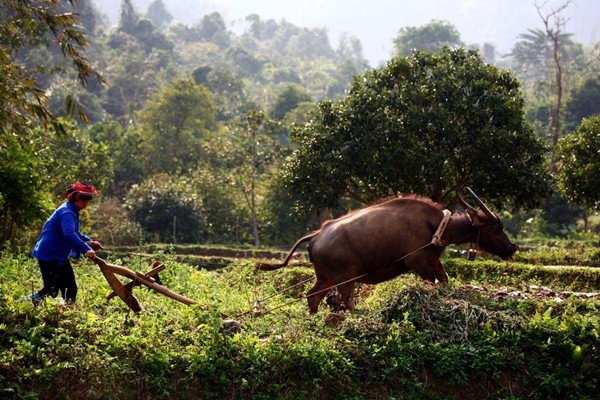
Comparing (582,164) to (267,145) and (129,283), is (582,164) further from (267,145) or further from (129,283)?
(267,145)

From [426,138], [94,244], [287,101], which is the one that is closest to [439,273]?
[94,244]

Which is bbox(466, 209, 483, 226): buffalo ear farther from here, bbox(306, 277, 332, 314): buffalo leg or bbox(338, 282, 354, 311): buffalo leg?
bbox(306, 277, 332, 314): buffalo leg

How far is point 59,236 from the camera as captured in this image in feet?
31.7

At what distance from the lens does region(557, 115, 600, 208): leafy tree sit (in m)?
20.6

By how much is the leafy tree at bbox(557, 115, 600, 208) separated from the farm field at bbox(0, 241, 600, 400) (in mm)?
11995

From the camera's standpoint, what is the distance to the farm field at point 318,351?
25.5ft

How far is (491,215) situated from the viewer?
1104cm

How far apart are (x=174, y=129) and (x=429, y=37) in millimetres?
58167

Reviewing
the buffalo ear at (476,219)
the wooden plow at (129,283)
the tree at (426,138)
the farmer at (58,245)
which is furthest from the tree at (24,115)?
the buffalo ear at (476,219)

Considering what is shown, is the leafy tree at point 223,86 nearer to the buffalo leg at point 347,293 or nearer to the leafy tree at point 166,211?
the leafy tree at point 166,211


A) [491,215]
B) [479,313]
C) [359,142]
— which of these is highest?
[359,142]

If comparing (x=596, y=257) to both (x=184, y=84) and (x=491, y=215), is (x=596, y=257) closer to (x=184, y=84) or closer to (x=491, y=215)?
(x=491, y=215)

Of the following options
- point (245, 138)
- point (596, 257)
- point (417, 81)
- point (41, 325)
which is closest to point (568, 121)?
point (245, 138)

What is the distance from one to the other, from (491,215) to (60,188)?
23610mm
